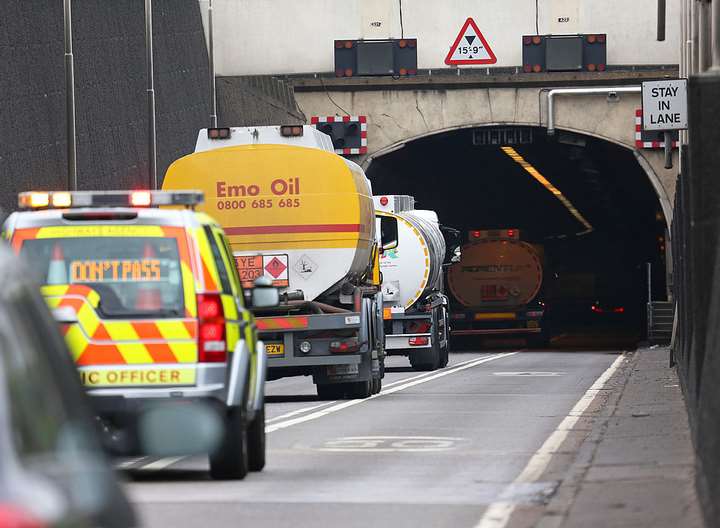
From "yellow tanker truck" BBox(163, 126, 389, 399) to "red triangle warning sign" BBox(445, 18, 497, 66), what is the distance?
1974cm

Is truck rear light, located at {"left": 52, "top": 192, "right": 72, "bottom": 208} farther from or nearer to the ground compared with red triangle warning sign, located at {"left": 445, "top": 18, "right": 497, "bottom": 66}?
nearer to the ground

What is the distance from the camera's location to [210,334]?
38.0 ft

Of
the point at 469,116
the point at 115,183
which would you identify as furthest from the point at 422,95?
the point at 115,183

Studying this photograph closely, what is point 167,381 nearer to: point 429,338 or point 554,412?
point 554,412

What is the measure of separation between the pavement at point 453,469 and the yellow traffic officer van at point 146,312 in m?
0.48

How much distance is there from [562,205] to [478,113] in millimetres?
25591

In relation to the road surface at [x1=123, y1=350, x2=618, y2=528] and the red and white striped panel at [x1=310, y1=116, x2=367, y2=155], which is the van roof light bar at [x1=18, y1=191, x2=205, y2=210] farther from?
the red and white striped panel at [x1=310, y1=116, x2=367, y2=155]

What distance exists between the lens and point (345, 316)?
2230cm

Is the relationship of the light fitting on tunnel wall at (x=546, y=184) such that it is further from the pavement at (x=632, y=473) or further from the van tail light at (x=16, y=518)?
the van tail light at (x=16, y=518)

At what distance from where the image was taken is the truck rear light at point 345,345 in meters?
22.4

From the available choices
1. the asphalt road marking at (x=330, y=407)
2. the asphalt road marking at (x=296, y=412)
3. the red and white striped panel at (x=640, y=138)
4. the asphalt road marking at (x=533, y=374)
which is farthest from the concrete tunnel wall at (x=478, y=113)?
the asphalt road marking at (x=296, y=412)

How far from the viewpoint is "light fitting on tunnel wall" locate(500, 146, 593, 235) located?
54375 mm

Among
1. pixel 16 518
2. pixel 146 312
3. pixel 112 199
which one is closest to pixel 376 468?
pixel 146 312

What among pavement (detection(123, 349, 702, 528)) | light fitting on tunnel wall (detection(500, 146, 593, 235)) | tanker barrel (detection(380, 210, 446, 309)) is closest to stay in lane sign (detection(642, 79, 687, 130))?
pavement (detection(123, 349, 702, 528))
